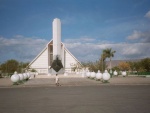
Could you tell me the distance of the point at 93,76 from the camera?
137 ft

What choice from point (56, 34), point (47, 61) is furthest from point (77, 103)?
point (47, 61)

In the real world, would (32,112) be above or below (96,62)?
below

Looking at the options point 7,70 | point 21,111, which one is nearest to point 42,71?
point 7,70

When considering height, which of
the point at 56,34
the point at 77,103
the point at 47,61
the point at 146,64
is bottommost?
the point at 77,103

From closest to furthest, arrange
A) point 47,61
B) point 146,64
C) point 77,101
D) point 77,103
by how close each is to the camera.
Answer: point 77,103 → point 77,101 → point 146,64 → point 47,61

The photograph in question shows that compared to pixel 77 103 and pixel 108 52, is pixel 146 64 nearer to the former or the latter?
pixel 108 52

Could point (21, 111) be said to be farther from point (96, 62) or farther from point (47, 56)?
point (47, 56)

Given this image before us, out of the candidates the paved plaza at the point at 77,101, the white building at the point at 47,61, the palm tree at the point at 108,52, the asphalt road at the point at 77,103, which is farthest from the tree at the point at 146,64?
the asphalt road at the point at 77,103

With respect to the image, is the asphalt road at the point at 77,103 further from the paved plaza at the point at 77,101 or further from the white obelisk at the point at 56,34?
the white obelisk at the point at 56,34

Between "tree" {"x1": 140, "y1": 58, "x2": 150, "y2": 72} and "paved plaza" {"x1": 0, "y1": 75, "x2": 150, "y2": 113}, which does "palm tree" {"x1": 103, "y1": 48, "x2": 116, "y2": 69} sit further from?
"paved plaza" {"x1": 0, "y1": 75, "x2": 150, "y2": 113}

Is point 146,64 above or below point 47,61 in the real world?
below

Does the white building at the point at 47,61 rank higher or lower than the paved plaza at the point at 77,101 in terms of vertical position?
higher

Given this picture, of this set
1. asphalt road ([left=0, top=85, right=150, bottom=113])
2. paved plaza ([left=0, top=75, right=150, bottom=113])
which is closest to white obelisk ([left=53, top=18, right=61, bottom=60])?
paved plaza ([left=0, top=75, right=150, bottom=113])

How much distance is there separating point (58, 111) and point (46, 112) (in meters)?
0.46
